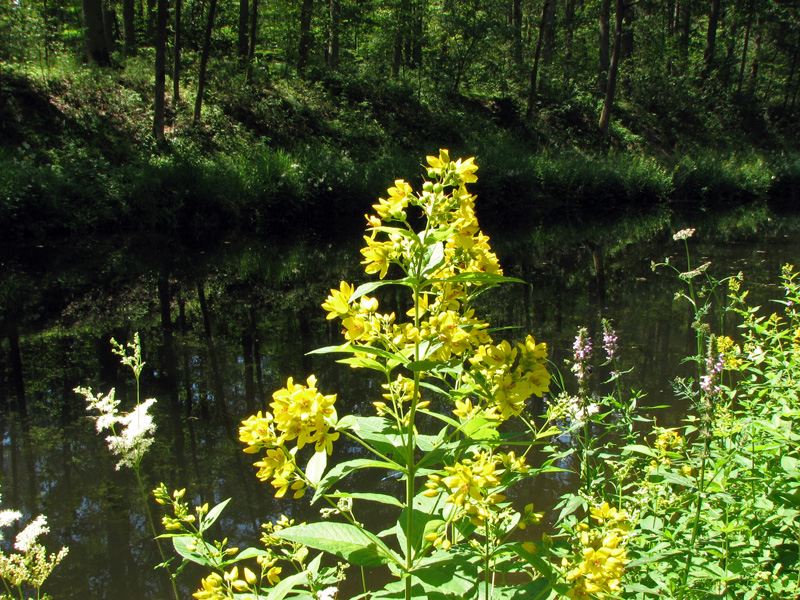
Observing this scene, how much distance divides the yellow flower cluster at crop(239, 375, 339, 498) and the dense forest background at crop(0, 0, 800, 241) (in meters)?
10.4

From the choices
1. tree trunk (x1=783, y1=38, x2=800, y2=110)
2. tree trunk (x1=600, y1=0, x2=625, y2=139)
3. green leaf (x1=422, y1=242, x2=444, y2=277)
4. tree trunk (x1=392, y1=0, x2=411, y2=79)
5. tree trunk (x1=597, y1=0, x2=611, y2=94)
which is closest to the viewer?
green leaf (x1=422, y1=242, x2=444, y2=277)

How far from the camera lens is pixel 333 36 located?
18.5m

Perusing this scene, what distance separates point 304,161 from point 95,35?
736 cm

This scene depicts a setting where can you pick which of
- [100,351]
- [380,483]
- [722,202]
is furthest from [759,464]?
[722,202]

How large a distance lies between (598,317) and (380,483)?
387 centimetres

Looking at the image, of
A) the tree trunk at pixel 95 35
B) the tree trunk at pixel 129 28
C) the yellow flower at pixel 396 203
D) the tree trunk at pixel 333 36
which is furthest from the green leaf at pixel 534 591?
the tree trunk at pixel 129 28

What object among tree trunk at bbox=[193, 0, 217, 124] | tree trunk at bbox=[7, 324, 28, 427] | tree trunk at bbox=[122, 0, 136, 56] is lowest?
tree trunk at bbox=[7, 324, 28, 427]

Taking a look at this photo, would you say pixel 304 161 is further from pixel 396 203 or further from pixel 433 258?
pixel 433 258

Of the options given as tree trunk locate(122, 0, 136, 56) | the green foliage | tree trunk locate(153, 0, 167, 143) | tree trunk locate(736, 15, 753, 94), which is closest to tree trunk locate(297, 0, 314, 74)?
tree trunk locate(122, 0, 136, 56)

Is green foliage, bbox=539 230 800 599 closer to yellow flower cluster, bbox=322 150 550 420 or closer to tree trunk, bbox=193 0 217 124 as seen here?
yellow flower cluster, bbox=322 150 550 420

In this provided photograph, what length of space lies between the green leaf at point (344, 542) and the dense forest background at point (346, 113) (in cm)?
1047

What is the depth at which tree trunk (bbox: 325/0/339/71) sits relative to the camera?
1720 centimetres

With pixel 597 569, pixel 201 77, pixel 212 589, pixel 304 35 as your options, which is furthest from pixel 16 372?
pixel 304 35

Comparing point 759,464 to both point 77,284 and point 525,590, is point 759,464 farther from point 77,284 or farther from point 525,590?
point 77,284
